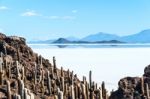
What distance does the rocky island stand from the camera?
2733cm

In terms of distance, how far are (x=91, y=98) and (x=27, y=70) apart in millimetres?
11192

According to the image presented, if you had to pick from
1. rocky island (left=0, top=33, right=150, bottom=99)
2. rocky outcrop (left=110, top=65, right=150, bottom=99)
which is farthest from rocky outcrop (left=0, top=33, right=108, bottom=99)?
rocky outcrop (left=110, top=65, right=150, bottom=99)

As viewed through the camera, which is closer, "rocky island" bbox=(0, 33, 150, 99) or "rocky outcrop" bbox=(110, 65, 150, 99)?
"rocky outcrop" bbox=(110, 65, 150, 99)

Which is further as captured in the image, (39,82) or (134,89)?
(39,82)

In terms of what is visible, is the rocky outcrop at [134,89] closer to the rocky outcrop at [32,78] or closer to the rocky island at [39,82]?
the rocky island at [39,82]

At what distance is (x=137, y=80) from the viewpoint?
95.8 ft

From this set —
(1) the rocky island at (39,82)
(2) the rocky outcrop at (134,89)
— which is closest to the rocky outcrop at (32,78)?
(1) the rocky island at (39,82)

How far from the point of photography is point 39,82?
36.2 metres

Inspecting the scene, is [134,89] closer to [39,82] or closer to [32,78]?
[39,82]

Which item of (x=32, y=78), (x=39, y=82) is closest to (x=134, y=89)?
(x=39, y=82)

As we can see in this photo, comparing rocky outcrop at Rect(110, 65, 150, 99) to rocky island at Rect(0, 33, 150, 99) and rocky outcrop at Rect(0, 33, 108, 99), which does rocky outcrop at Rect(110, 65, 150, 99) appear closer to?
rocky island at Rect(0, 33, 150, 99)

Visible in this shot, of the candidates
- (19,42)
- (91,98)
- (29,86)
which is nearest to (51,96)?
(29,86)

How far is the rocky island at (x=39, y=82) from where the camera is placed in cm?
2733

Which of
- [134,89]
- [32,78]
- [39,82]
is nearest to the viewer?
[134,89]
